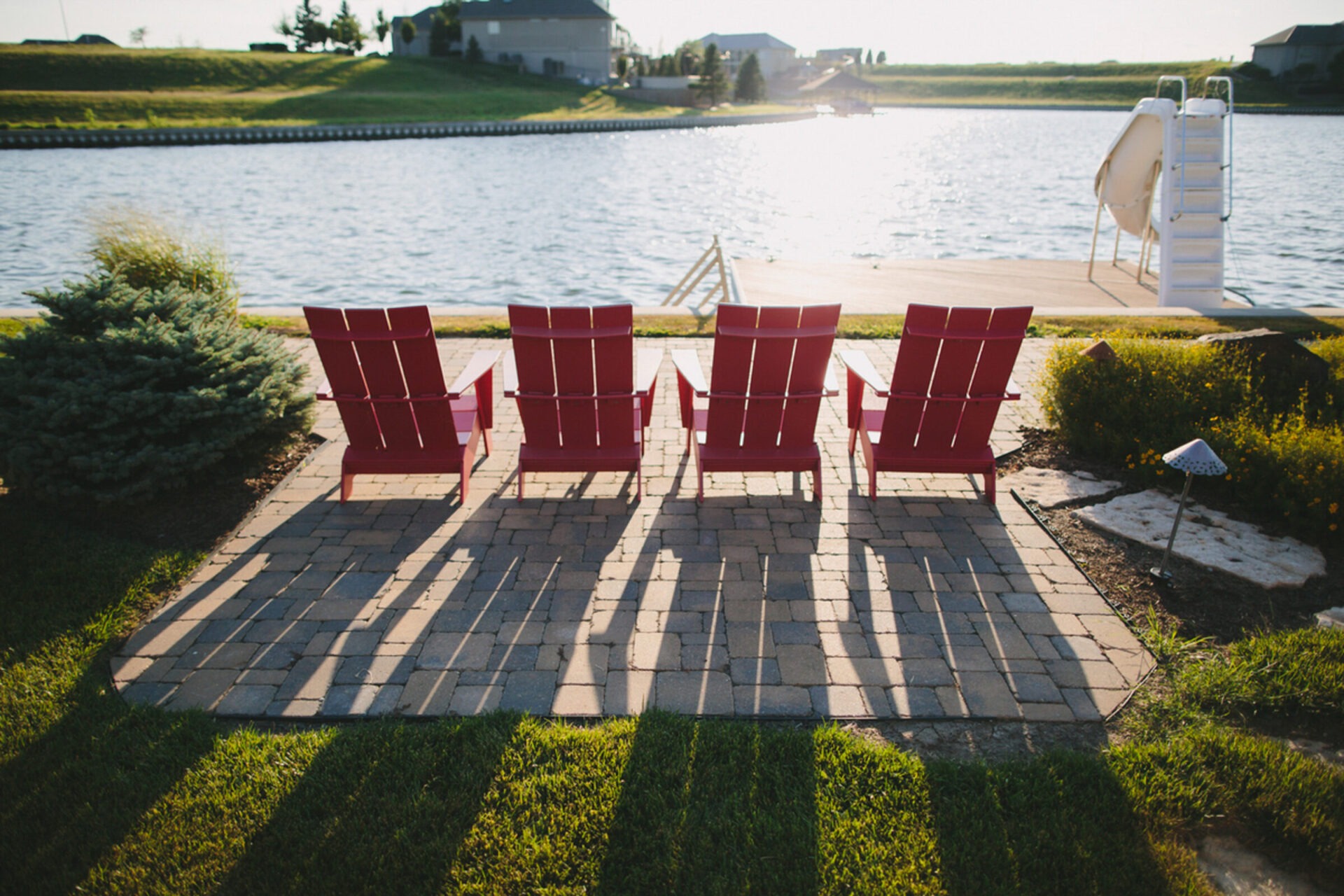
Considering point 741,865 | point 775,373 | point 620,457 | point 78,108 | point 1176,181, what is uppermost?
point 78,108

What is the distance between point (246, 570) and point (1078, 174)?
43.2 m

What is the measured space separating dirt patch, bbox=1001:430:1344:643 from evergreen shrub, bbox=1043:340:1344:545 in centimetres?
30

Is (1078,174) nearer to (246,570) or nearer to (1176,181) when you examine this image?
(1176,181)

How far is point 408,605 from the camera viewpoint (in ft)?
12.5

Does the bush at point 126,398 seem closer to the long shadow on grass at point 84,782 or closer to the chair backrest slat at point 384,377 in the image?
the chair backrest slat at point 384,377

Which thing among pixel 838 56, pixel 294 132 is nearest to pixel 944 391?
pixel 294 132

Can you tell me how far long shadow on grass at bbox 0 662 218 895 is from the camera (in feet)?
8.23

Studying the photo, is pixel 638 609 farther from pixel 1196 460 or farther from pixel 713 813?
pixel 1196 460

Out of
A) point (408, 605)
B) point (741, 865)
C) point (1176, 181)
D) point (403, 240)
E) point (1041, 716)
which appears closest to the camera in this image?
point (741, 865)

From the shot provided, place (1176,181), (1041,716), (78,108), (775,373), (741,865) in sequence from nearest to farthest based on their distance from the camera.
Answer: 1. (741,865)
2. (1041,716)
3. (775,373)
4. (1176,181)
5. (78,108)

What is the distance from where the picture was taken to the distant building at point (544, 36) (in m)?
79.3

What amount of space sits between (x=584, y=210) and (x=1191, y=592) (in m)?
26.5

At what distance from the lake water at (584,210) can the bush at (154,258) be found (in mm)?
457

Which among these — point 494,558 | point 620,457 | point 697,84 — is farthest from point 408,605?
point 697,84
